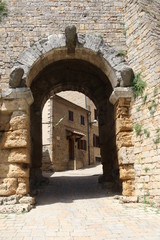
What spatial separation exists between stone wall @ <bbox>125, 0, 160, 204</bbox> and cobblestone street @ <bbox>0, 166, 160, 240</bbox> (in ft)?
2.20

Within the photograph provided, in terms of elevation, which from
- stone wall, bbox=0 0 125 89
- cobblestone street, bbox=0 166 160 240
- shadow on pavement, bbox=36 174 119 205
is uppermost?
stone wall, bbox=0 0 125 89

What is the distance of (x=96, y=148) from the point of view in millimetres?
27547

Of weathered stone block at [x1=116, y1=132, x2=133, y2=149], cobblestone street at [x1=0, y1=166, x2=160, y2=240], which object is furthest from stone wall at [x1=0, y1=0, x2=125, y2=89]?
cobblestone street at [x1=0, y1=166, x2=160, y2=240]

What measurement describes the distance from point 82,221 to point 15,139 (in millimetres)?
2697

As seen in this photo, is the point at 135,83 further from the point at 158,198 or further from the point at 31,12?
the point at 31,12

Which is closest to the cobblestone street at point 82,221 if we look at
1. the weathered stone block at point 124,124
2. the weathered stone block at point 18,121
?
the weathered stone block at point 124,124

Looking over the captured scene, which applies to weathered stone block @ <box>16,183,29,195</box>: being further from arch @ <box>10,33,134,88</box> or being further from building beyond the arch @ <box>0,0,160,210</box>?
arch @ <box>10,33,134,88</box>

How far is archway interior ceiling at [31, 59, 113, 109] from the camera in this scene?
10250mm

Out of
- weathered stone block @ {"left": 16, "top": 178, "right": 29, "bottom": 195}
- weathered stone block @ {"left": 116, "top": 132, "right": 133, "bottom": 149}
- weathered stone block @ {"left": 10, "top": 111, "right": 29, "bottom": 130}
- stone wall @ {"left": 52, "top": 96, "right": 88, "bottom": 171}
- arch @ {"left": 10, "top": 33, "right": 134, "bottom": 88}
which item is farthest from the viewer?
stone wall @ {"left": 52, "top": 96, "right": 88, "bottom": 171}

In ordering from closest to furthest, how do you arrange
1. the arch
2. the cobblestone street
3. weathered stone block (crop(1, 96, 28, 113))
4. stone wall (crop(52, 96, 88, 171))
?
the cobblestone street, weathered stone block (crop(1, 96, 28, 113)), the arch, stone wall (crop(52, 96, 88, 171))

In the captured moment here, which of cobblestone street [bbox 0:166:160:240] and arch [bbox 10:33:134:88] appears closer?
cobblestone street [bbox 0:166:160:240]

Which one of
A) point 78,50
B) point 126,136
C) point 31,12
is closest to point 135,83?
point 126,136

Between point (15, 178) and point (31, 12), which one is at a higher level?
point (31, 12)

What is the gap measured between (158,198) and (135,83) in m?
2.98
